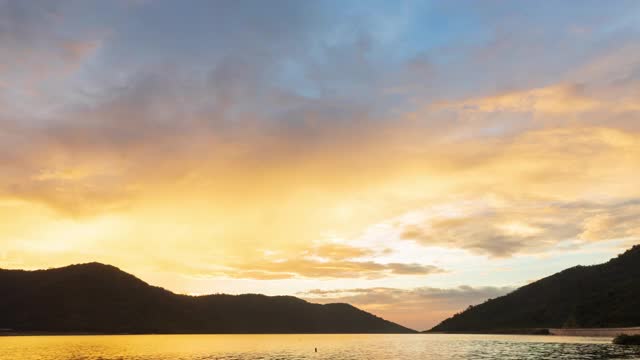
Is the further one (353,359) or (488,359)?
(353,359)

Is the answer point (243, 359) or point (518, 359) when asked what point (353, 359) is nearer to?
point (243, 359)

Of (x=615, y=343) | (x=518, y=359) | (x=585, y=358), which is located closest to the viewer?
(x=585, y=358)

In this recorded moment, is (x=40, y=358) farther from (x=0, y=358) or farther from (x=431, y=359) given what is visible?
(x=431, y=359)

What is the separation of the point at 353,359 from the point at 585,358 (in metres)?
51.6

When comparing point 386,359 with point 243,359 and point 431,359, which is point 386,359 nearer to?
point 431,359

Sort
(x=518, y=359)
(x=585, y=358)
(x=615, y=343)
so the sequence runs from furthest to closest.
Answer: (x=615, y=343) < (x=518, y=359) < (x=585, y=358)

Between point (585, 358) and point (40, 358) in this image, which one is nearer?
point (585, 358)

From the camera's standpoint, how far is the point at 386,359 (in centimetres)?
13400

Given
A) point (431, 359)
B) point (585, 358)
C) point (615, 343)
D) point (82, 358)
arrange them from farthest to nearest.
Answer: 1. point (615, 343)
2. point (82, 358)
3. point (431, 359)
4. point (585, 358)

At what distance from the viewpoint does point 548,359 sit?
116 metres

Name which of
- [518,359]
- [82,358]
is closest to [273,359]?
[82,358]

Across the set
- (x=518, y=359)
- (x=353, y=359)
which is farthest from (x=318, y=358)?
(x=518, y=359)

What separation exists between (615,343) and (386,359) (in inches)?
3359

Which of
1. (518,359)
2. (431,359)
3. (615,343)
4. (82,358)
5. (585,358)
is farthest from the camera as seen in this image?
(615,343)
